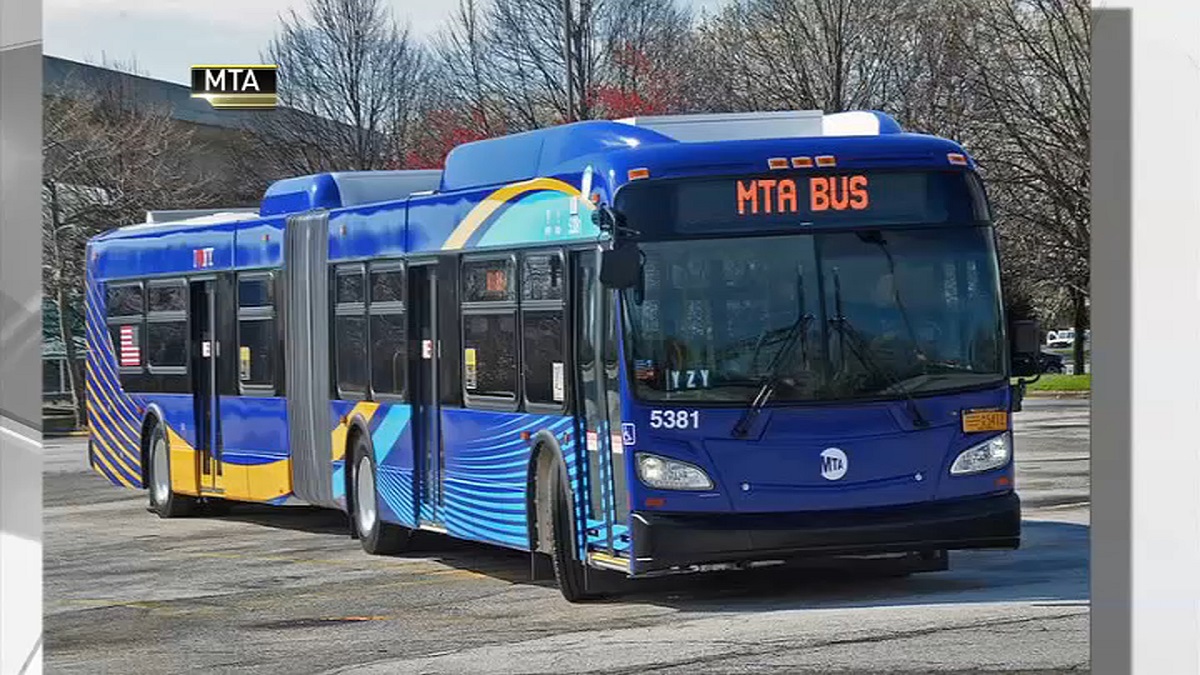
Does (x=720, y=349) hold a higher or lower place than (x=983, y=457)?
higher

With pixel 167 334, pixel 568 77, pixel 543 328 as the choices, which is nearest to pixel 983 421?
pixel 543 328

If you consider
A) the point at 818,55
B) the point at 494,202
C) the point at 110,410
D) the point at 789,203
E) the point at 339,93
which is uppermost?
the point at 818,55

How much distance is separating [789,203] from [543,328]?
A: 2.02m

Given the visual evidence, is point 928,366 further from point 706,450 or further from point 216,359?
point 216,359

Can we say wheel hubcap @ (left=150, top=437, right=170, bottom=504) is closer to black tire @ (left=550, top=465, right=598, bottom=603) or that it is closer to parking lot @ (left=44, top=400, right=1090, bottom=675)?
parking lot @ (left=44, top=400, right=1090, bottom=675)

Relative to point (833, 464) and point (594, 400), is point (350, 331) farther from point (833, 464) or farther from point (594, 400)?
point (833, 464)

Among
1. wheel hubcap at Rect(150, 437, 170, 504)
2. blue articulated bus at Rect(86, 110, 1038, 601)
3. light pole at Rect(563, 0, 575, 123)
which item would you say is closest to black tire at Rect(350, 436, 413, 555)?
blue articulated bus at Rect(86, 110, 1038, 601)

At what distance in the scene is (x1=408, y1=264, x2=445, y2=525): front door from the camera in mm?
16703

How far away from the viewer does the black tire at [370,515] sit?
17969 mm

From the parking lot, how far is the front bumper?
0.35 metres

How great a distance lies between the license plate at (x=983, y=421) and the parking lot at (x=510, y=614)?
98 cm

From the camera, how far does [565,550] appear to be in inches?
561

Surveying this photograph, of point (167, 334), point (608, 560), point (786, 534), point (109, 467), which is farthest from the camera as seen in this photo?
point (109, 467)

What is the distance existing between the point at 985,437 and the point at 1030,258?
28.1 m
